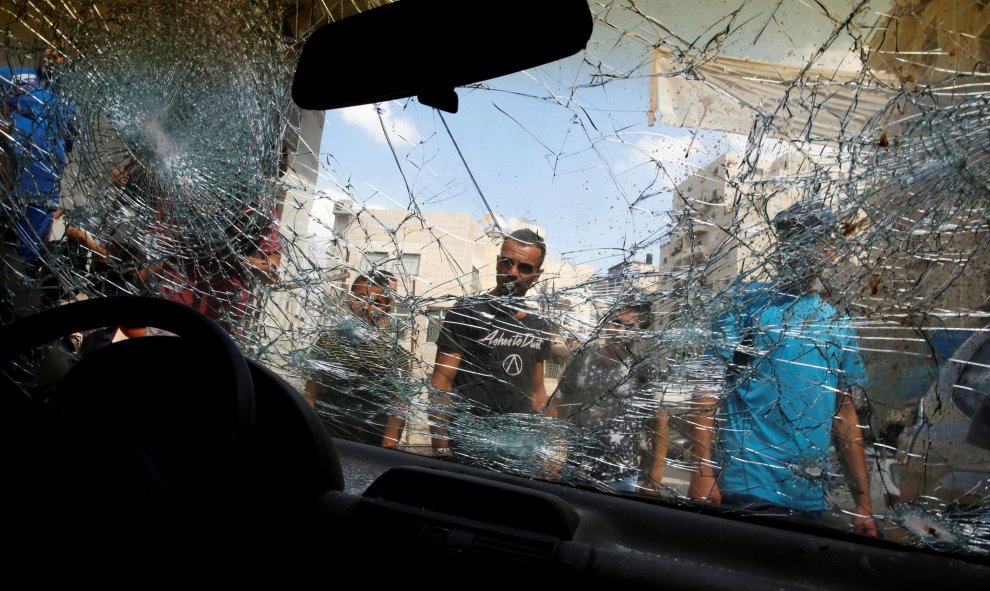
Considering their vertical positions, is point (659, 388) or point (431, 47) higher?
point (431, 47)

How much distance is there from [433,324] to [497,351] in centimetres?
21

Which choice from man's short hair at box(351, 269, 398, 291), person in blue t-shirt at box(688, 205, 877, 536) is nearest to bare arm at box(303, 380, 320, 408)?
man's short hair at box(351, 269, 398, 291)

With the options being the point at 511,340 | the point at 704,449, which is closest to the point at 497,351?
the point at 511,340

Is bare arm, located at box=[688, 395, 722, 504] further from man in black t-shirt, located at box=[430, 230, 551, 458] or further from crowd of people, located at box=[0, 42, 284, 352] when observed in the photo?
crowd of people, located at box=[0, 42, 284, 352]

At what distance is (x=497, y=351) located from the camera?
190 centimetres

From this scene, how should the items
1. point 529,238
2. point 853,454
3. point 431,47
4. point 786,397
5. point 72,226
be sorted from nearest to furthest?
1. point 431,47
2. point 853,454
3. point 786,397
4. point 529,238
5. point 72,226

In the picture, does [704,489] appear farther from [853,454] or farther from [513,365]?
[513,365]

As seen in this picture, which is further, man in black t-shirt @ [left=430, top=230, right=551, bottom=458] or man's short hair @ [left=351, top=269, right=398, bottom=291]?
man's short hair @ [left=351, top=269, right=398, bottom=291]

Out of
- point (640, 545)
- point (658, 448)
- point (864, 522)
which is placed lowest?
point (640, 545)

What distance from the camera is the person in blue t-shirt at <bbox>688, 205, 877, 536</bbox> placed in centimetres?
157

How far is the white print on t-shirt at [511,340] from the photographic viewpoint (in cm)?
188

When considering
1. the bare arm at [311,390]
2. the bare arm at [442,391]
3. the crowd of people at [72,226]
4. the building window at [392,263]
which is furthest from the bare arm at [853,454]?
the crowd of people at [72,226]

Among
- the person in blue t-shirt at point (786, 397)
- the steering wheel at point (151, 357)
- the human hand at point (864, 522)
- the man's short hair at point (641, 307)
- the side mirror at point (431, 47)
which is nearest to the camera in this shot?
the steering wheel at point (151, 357)

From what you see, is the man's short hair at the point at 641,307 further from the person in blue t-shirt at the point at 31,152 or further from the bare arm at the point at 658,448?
the person in blue t-shirt at the point at 31,152
